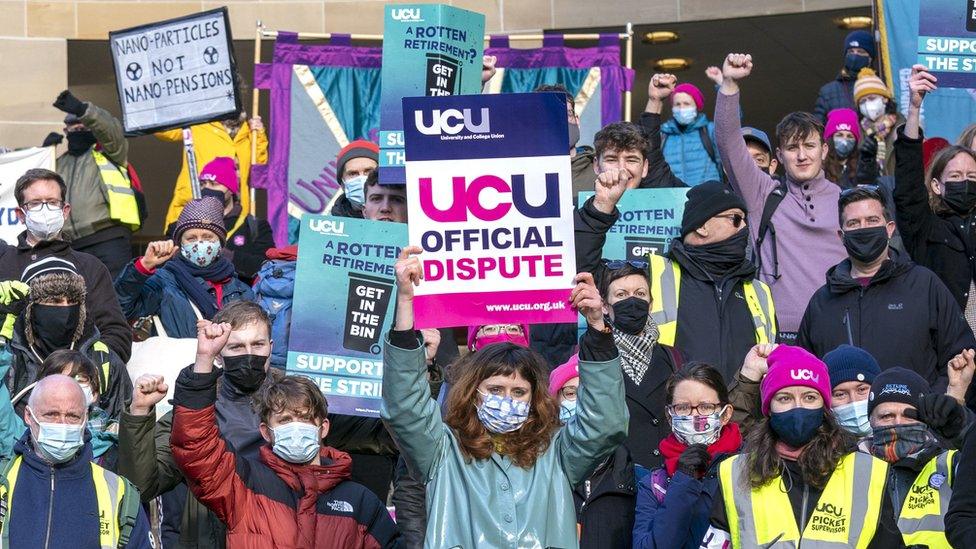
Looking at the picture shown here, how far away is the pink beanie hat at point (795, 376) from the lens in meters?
7.21

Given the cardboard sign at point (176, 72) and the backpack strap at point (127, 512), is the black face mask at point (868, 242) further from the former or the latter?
the cardboard sign at point (176, 72)

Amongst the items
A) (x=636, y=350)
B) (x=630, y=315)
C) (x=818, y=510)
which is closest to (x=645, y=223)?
(x=630, y=315)

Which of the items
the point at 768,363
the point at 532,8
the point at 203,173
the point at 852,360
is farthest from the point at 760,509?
the point at 532,8

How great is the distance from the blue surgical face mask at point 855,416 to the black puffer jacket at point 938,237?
85.4 inches

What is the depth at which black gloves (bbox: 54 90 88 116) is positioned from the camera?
12.0 m

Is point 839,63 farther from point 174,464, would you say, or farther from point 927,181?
point 174,464

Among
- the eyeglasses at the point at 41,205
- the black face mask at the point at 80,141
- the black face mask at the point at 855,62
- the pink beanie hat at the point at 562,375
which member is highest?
the black face mask at the point at 855,62

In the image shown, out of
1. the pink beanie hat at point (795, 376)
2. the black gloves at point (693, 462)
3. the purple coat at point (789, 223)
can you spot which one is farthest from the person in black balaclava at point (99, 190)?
the pink beanie hat at point (795, 376)

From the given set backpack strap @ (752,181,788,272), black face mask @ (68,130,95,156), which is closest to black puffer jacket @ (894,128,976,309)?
backpack strap @ (752,181,788,272)

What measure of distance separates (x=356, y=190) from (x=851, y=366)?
3335 mm

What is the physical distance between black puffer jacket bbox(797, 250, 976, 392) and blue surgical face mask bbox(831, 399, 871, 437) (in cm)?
86

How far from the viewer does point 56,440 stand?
7414 millimetres

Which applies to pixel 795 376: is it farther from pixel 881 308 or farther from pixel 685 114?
pixel 685 114

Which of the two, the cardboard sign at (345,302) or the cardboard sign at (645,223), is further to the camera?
the cardboard sign at (645,223)
